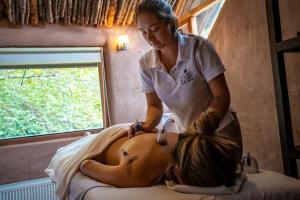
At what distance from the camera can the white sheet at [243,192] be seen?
0.90 m

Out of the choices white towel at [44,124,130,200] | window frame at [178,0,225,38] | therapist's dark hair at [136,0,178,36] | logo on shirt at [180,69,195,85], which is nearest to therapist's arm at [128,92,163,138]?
white towel at [44,124,130,200]

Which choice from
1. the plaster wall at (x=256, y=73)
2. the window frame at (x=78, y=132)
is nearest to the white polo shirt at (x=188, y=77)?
the plaster wall at (x=256, y=73)

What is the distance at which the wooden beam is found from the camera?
3.19 metres

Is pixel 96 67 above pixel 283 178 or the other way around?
above

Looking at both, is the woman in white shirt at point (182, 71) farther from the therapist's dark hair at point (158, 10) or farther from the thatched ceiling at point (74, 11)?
the thatched ceiling at point (74, 11)

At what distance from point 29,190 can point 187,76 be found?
2.56m

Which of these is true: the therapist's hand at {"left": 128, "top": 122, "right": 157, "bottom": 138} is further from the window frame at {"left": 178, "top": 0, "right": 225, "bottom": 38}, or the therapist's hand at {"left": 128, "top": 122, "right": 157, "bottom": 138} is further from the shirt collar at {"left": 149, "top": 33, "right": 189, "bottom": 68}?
the window frame at {"left": 178, "top": 0, "right": 225, "bottom": 38}

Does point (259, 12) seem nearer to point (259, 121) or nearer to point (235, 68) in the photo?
point (235, 68)

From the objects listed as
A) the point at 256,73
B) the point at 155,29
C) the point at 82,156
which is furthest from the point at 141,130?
the point at 256,73

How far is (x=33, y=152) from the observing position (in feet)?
11.0

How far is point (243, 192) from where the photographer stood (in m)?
0.92

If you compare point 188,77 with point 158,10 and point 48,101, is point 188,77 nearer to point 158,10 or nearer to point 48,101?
point 158,10

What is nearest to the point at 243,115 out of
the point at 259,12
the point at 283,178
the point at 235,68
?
the point at 235,68

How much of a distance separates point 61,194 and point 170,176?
0.60m
